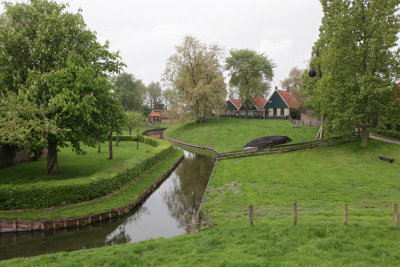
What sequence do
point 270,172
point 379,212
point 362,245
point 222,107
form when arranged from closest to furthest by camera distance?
1. point 362,245
2. point 379,212
3. point 270,172
4. point 222,107

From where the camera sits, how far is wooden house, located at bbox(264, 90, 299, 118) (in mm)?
64500

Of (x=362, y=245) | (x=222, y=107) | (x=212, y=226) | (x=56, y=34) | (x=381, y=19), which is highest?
(x=381, y=19)

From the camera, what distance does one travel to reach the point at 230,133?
2030 inches

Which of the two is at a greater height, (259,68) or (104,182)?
(259,68)

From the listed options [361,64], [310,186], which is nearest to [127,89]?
[361,64]

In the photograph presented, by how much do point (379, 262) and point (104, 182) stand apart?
17.1 meters

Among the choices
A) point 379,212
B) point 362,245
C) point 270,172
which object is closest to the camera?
point 362,245

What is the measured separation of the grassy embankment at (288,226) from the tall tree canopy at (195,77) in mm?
33308

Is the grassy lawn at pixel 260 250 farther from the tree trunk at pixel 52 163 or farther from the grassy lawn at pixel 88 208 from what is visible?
the tree trunk at pixel 52 163

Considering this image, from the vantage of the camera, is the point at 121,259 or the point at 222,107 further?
the point at 222,107

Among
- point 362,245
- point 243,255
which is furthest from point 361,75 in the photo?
point 243,255

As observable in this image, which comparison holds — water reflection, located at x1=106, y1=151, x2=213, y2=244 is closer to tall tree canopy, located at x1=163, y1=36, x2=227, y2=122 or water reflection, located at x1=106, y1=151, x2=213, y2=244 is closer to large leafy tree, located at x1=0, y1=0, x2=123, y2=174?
large leafy tree, located at x1=0, y1=0, x2=123, y2=174

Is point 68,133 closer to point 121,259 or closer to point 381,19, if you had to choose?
point 121,259

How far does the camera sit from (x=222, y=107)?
195ft
